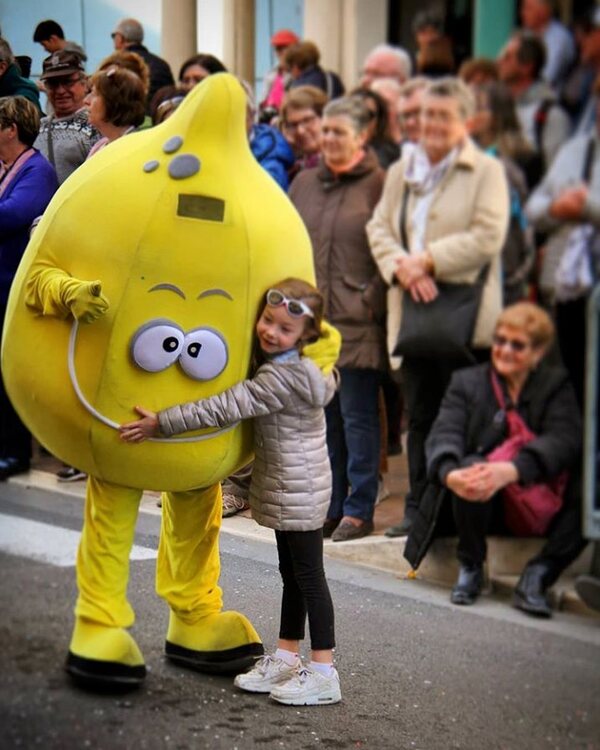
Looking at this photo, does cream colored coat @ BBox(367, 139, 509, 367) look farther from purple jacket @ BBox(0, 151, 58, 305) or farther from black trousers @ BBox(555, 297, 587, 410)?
purple jacket @ BBox(0, 151, 58, 305)

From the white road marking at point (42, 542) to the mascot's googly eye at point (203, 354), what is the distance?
0.78ft

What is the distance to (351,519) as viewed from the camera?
1.78 m

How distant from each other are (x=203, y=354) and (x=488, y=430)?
1.28 feet

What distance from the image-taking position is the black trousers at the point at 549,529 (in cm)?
133

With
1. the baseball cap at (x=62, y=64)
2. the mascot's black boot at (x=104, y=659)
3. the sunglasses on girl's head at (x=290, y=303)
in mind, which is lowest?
the mascot's black boot at (x=104, y=659)

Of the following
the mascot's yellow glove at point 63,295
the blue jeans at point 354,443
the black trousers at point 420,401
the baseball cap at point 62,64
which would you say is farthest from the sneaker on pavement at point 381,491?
the baseball cap at point 62,64

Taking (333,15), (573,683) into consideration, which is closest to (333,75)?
(333,15)

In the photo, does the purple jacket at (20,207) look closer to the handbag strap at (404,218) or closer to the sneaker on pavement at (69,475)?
the sneaker on pavement at (69,475)

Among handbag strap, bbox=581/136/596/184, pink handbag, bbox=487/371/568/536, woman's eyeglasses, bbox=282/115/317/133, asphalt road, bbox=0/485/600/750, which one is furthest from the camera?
asphalt road, bbox=0/485/600/750

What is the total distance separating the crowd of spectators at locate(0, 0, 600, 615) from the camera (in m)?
1.26

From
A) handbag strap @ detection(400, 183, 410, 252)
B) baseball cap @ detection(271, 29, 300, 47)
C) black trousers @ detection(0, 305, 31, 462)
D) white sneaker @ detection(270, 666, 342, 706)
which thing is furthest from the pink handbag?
black trousers @ detection(0, 305, 31, 462)

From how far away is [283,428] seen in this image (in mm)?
1715

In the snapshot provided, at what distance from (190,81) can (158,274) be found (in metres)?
0.21

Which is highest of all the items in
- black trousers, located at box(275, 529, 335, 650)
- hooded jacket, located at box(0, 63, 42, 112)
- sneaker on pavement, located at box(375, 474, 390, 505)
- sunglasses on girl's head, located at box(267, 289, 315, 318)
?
hooded jacket, located at box(0, 63, 42, 112)
